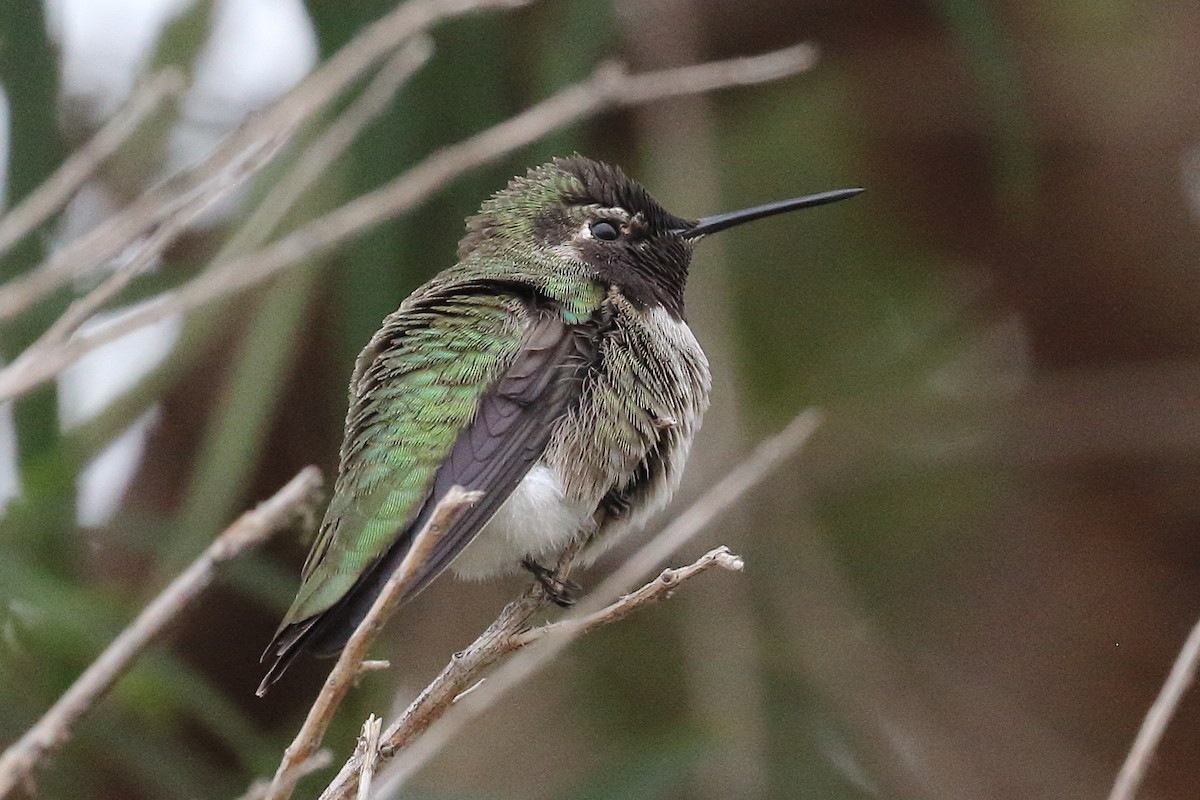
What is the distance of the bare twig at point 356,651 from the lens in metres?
1.51

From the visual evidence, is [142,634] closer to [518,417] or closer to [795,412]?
[518,417]

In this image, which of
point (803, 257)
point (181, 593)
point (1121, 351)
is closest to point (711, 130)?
point (803, 257)

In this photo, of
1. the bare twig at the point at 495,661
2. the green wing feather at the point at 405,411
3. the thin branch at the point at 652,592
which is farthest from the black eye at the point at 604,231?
the thin branch at the point at 652,592

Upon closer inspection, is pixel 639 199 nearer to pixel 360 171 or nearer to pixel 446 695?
pixel 360 171

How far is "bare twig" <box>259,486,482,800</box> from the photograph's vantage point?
1.51 meters

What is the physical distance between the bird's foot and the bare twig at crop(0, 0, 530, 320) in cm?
94

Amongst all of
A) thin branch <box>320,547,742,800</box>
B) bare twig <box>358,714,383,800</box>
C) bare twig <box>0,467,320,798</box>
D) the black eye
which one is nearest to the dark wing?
thin branch <box>320,547,742,800</box>

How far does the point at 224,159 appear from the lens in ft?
5.28

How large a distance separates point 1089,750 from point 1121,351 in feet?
5.15

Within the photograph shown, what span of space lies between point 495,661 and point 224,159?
0.79 metres

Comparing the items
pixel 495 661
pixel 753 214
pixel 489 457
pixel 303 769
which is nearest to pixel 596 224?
pixel 753 214

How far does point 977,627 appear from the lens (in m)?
5.69

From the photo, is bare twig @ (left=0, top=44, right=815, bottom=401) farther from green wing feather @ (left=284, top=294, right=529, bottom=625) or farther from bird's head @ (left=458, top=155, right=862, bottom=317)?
bird's head @ (left=458, top=155, right=862, bottom=317)

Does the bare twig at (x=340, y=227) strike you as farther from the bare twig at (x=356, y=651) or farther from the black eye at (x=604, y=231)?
the black eye at (x=604, y=231)
